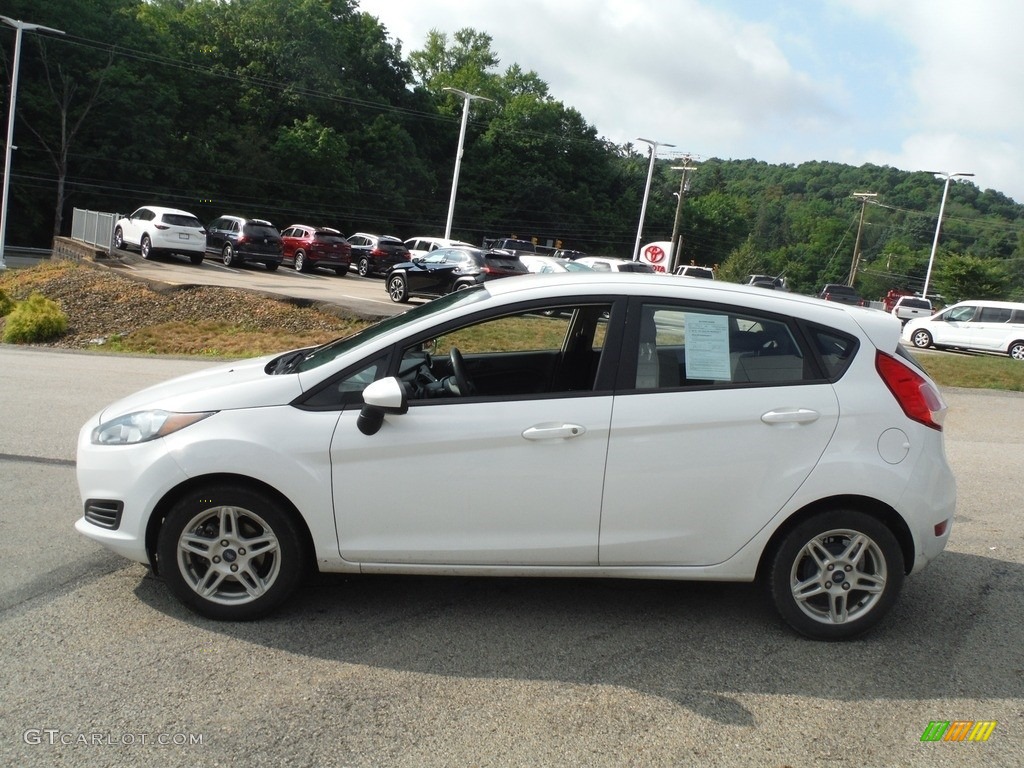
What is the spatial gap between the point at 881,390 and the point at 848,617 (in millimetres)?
1084

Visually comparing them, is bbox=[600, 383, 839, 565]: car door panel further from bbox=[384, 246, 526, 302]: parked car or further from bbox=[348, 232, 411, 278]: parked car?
bbox=[348, 232, 411, 278]: parked car

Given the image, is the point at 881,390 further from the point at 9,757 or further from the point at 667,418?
the point at 9,757

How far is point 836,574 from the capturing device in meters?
4.45

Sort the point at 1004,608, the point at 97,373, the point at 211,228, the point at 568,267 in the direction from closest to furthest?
the point at 1004,608
the point at 97,373
the point at 568,267
the point at 211,228

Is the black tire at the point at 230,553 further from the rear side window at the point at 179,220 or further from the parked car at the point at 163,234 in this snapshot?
the rear side window at the point at 179,220

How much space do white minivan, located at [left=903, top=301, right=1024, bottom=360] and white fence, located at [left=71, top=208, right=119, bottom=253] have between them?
78.2 ft

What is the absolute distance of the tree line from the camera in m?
51.0

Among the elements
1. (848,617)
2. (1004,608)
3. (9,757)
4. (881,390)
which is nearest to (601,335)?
(881,390)

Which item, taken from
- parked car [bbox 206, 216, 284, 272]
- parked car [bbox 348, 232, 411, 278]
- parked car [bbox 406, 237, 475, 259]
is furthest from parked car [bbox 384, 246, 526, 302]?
parked car [bbox 348, 232, 411, 278]

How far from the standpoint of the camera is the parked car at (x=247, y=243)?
34219 millimetres

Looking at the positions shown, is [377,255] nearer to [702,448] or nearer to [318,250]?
[318,250]

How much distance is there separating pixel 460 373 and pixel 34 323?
614 inches

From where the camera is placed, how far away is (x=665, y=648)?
14.5 ft

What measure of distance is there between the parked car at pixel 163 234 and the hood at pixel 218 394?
29.2m
